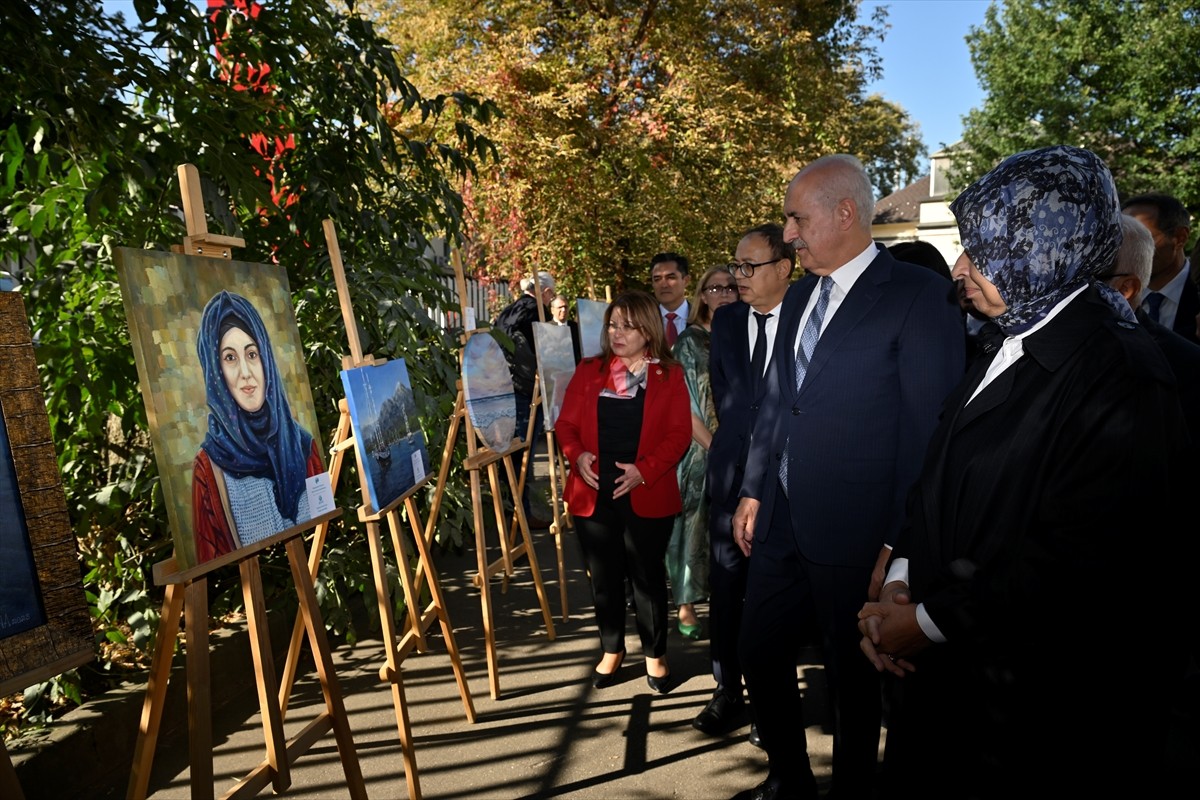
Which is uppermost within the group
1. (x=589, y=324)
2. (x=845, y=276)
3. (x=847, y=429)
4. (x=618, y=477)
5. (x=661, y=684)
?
(x=589, y=324)

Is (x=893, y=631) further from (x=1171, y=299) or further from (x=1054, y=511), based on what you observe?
(x=1171, y=299)

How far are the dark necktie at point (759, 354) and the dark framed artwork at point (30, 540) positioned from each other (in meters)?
2.59

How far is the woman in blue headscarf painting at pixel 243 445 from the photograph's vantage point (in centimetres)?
262

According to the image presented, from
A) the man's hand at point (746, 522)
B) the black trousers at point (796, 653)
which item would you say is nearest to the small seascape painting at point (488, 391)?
the man's hand at point (746, 522)

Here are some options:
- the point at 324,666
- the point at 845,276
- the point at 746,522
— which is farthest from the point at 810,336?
the point at 324,666

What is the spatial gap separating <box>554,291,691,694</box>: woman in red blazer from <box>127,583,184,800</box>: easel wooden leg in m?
2.20

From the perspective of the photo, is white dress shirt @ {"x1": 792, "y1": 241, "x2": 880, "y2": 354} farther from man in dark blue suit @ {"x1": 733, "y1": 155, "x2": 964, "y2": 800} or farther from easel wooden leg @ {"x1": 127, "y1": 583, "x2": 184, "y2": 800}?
easel wooden leg @ {"x1": 127, "y1": 583, "x2": 184, "y2": 800}

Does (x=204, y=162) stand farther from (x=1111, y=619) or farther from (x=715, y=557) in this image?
(x=1111, y=619)

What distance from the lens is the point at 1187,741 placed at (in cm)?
356

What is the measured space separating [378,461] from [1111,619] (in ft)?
8.80

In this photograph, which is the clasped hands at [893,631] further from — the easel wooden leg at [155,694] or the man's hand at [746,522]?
the easel wooden leg at [155,694]

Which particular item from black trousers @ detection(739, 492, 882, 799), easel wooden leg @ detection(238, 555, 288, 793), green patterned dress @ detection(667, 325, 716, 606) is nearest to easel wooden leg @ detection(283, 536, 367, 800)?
easel wooden leg @ detection(238, 555, 288, 793)

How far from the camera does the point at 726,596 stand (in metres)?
3.95

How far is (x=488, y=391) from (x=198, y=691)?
2.50m
